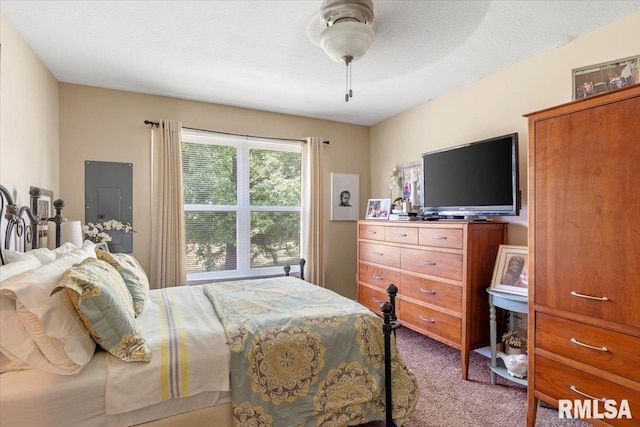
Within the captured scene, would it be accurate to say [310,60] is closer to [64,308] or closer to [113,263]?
[113,263]

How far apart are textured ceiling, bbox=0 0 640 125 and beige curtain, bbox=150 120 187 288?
0.52m

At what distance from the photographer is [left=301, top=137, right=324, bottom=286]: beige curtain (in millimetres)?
4086

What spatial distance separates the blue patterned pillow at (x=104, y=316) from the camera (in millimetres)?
1337

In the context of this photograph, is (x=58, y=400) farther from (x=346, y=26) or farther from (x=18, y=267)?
(x=346, y=26)

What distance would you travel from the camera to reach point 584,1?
6.21 feet

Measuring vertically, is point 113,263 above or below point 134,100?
below

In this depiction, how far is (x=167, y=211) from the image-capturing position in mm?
3359

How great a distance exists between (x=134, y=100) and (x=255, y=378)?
10.2 ft

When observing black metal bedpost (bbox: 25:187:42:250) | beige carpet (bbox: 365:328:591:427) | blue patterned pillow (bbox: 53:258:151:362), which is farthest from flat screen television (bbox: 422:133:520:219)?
black metal bedpost (bbox: 25:187:42:250)

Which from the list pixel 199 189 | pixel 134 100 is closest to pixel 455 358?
pixel 199 189

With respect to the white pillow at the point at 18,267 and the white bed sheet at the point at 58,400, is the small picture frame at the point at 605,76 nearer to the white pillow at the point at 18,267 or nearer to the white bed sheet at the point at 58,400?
the white bed sheet at the point at 58,400

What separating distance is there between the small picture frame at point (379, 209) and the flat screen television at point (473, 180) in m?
0.65

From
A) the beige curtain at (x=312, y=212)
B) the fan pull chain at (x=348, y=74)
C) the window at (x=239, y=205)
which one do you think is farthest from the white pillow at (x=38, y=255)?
the beige curtain at (x=312, y=212)

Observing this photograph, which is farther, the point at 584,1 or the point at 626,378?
the point at 584,1
